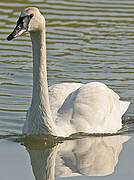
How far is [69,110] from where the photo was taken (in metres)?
12.2

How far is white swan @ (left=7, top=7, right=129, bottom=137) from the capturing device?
36.7 feet

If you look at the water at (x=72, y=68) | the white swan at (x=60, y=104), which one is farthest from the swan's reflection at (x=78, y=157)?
the white swan at (x=60, y=104)

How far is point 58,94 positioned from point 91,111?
73cm

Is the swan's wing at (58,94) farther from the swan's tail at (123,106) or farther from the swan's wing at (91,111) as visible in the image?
the swan's tail at (123,106)

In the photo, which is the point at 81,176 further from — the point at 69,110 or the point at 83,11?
the point at 83,11

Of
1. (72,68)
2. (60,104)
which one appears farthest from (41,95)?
(72,68)

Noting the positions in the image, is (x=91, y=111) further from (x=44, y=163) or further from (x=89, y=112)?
(x=44, y=163)

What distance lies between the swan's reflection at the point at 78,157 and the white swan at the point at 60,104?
0.72ft

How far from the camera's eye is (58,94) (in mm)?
12758

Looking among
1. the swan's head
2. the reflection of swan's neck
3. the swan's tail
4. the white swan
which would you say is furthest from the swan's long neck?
the swan's tail

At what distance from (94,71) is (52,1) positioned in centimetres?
550

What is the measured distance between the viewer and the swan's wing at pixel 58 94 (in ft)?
40.8

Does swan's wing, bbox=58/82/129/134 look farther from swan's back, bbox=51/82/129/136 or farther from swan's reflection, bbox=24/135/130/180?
swan's reflection, bbox=24/135/130/180

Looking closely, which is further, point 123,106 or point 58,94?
point 123,106
